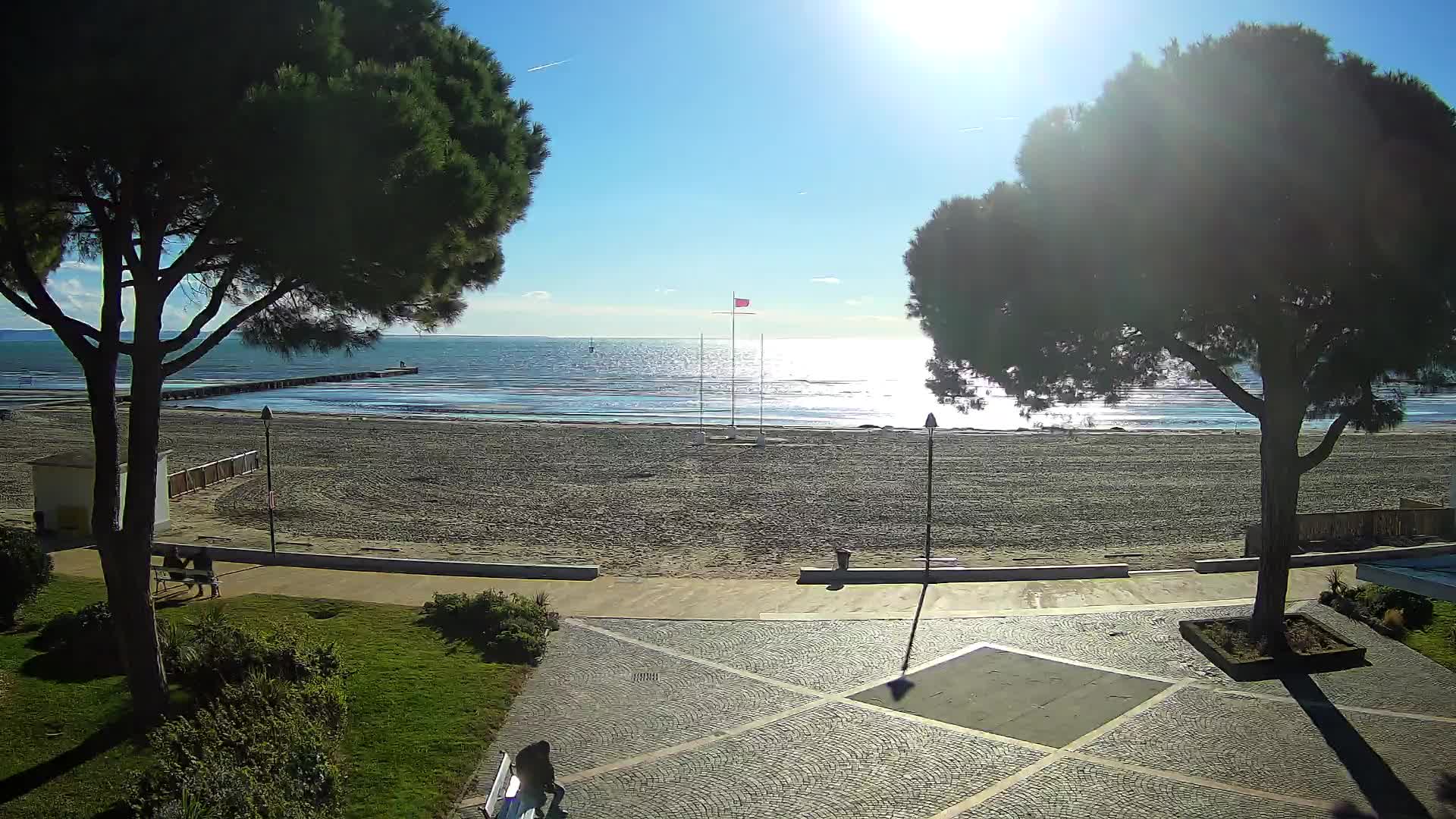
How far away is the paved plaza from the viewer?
7.59m

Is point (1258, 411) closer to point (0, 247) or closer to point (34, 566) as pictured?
point (0, 247)

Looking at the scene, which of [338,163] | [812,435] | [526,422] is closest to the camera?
[338,163]

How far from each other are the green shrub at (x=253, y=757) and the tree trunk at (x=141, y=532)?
0.46m

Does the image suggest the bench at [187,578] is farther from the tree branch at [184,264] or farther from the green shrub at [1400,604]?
the green shrub at [1400,604]

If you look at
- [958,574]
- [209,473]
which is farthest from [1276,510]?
[209,473]

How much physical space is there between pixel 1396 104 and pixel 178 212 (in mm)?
12185

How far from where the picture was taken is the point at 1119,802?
7562 mm

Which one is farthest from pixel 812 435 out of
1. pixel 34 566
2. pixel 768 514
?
pixel 34 566

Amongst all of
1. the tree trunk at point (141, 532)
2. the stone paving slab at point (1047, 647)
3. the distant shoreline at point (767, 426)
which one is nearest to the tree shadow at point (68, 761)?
the tree trunk at point (141, 532)

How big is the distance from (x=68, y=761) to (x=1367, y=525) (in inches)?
805

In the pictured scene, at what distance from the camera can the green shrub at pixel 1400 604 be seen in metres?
12.2

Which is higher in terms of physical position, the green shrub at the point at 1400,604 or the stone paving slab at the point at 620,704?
the green shrub at the point at 1400,604

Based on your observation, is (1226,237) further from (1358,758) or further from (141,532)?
(141,532)

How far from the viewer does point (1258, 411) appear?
37.9 ft
